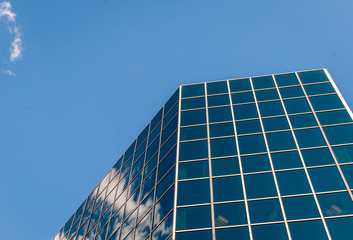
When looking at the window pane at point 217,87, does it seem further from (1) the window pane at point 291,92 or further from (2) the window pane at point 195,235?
(2) the window pane at point 195,235

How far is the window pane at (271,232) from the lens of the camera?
61.9 feet

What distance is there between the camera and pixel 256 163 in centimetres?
2364

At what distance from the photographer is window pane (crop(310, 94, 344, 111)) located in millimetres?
27673

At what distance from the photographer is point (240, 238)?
62.7 feet

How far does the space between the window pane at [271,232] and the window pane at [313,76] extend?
1535 centimetres

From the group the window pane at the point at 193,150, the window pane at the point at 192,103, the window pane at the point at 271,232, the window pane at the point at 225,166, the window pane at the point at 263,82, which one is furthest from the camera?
the window pane at the point at 263,82

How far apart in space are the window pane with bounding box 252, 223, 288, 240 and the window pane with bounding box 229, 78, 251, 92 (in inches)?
570

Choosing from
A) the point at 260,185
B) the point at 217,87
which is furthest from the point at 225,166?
the point at 217,87

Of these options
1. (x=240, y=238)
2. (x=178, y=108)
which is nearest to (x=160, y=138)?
(x=178, y=108)

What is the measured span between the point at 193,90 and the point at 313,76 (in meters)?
9.94

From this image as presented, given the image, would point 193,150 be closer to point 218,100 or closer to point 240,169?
point 240,169

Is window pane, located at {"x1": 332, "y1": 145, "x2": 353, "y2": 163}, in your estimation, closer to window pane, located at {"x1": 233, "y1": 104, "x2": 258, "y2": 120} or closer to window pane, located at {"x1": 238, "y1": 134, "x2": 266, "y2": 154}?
window pane, located at {"x1": 238, "y1": 134, "x2": 266, "y2": 154}

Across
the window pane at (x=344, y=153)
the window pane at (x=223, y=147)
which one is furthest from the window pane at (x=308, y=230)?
the window pane at (x=223, y=147)

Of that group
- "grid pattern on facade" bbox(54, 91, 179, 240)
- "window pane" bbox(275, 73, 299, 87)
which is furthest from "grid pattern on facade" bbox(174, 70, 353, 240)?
"grid pattern on facade" bbox(54, 91, 179, 240)
